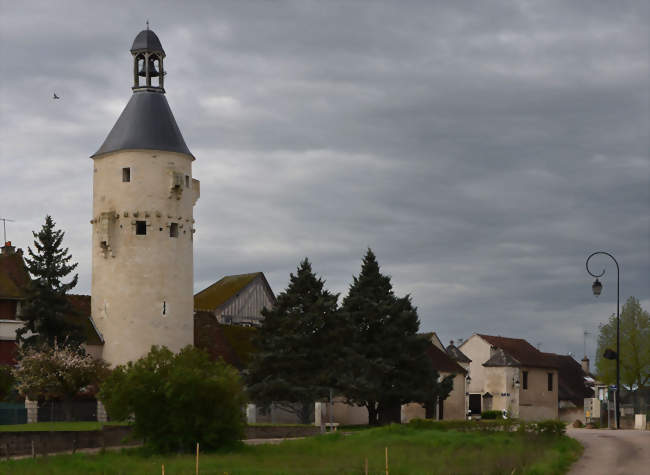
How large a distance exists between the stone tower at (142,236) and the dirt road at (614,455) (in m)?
30.2

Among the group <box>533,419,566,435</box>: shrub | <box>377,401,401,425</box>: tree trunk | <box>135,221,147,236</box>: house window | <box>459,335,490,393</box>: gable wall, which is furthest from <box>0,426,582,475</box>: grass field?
<box>459,335,490,393</box>: gable wall

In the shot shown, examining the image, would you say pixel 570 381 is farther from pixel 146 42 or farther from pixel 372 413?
pixel 146 42

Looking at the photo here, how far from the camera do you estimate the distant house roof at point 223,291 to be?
257ft

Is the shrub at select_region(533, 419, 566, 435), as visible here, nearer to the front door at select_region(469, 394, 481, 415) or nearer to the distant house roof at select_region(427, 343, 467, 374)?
the distant house roof at select_region(427, 343, 467, 374)

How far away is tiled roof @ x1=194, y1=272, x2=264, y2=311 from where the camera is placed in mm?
78500

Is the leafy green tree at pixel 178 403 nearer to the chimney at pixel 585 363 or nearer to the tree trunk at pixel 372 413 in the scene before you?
the tree trunk at pixel 372 413

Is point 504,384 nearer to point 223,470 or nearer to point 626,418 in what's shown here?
point 626,418

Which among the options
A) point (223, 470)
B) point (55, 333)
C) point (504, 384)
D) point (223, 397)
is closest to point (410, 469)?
point (223, 470)

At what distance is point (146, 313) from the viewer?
207 feet

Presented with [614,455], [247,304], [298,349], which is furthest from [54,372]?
[614,455]

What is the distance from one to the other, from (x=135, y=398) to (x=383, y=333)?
2025cm

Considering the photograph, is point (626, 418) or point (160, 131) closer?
point (626, 418)

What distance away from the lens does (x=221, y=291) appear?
8088 cm

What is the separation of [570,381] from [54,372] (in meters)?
60.8
